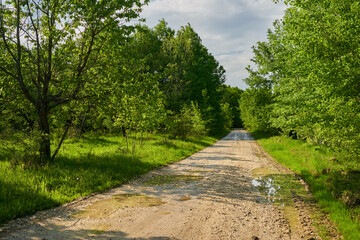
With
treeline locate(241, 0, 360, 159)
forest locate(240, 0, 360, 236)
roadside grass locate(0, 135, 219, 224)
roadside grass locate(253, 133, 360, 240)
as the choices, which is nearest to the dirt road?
roadside grass locate(0, 135, 219, 224)

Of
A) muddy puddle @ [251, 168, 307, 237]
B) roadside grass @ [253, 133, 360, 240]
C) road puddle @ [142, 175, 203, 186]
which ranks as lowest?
muddy puddle @ [251, 168, 307, 237]

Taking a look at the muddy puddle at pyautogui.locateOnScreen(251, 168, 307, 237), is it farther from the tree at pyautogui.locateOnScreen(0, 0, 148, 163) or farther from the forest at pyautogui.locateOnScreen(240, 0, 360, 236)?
the tree at pyautogui.locateOnScreen(0, 0, 148, 163)

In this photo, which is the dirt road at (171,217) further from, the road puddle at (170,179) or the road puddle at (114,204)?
the road puddle at (170,179)

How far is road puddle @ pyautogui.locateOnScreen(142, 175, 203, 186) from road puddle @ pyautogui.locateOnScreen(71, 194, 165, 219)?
A: 1.95 meters

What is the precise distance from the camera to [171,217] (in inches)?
243

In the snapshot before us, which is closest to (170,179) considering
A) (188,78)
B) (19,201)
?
(19,201)

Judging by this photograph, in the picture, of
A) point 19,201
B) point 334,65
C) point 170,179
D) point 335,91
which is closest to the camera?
point 19,201

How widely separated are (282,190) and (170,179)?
4513 mm

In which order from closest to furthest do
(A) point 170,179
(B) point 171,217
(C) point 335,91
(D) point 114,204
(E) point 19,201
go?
1. (B) point 171,217
2. (E) point 19,201
3. (D) point 114,204
4. (C) point 335,91
5. (A) point 170,179

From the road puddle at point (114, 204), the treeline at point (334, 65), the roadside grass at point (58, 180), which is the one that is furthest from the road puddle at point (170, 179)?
the treeline at point (334, 65)

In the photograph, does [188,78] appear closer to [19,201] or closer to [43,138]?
[43,138]

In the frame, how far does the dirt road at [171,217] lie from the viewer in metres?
5.25

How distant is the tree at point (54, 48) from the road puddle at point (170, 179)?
4.72 m

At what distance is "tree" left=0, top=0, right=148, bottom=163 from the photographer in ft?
33.0
